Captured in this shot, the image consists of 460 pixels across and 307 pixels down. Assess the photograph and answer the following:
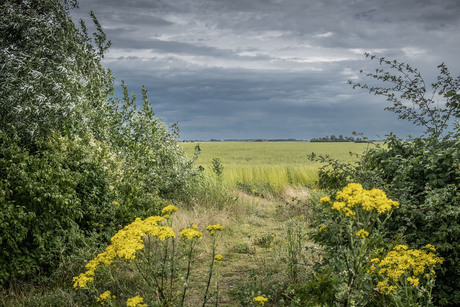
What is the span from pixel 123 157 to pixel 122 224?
2672 millimetres

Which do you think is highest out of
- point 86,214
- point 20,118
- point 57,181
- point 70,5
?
point 70,5

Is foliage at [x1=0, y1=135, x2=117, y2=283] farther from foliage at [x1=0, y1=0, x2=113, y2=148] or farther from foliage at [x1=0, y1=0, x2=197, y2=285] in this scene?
foliage at [x1=0, y1=0, x2=113, y2=148]

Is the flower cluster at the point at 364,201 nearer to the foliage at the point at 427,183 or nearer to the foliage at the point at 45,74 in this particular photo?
the foliage at the point at 427,183

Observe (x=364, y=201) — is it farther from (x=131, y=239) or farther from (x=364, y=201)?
(x=131, y=239)

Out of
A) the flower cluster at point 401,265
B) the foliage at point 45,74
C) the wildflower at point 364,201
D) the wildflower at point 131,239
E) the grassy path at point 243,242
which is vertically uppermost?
the foliage at point 45,74

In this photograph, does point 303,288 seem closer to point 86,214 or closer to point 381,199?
point 381,199

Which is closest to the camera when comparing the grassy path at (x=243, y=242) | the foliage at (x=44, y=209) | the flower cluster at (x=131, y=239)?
the flower cluster at (x=131, y=239)

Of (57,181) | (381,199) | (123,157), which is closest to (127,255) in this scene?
(381,199)

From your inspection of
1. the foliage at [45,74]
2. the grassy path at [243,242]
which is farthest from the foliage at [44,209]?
the grassy path at [243,242]

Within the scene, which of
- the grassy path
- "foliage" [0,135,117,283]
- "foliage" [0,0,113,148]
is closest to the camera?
"foliage" [0,135,117,283]

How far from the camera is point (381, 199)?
9.62 feet

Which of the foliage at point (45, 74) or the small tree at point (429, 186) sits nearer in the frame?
the small tree at point (429, 186)

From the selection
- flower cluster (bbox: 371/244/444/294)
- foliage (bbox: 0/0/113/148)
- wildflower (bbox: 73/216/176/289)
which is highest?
foliage (bbox: 0/0/113/148)

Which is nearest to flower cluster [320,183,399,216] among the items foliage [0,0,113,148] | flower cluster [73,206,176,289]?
flower cluster [73,206,176,289]
